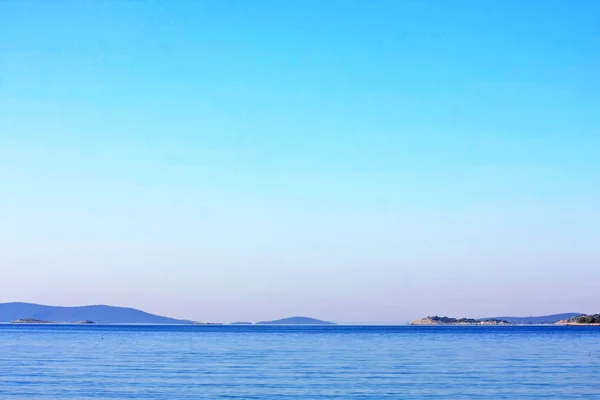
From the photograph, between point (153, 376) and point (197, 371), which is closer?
point (153, 376)

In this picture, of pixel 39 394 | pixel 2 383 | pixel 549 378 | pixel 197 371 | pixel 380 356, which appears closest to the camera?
pixel 39 394

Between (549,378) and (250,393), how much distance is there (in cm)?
1980

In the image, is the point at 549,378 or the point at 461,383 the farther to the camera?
the point at 549,378

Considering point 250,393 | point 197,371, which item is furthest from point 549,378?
point 197,371

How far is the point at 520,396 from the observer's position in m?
36.4

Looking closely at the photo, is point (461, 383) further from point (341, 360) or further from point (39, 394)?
point (39, 394)

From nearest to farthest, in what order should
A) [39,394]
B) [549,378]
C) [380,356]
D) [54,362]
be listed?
[39,394], [549,378], [54,362], [380,356]

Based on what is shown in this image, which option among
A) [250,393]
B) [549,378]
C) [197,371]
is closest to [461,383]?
[549,378]

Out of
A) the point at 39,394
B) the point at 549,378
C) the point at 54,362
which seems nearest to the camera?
the point at 39,394

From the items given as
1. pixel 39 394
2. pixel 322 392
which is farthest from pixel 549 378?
pixel 39 394

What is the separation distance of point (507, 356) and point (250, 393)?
35368 mm

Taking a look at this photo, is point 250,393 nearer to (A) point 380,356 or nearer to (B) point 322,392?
(B) point 322,392

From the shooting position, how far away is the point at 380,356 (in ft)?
211

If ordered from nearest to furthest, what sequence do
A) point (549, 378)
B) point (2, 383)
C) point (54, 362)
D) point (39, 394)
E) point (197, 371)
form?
point (39, 394)
point (2, 383)
point (549, 378)
point (197, 371)
point (54, 362)
